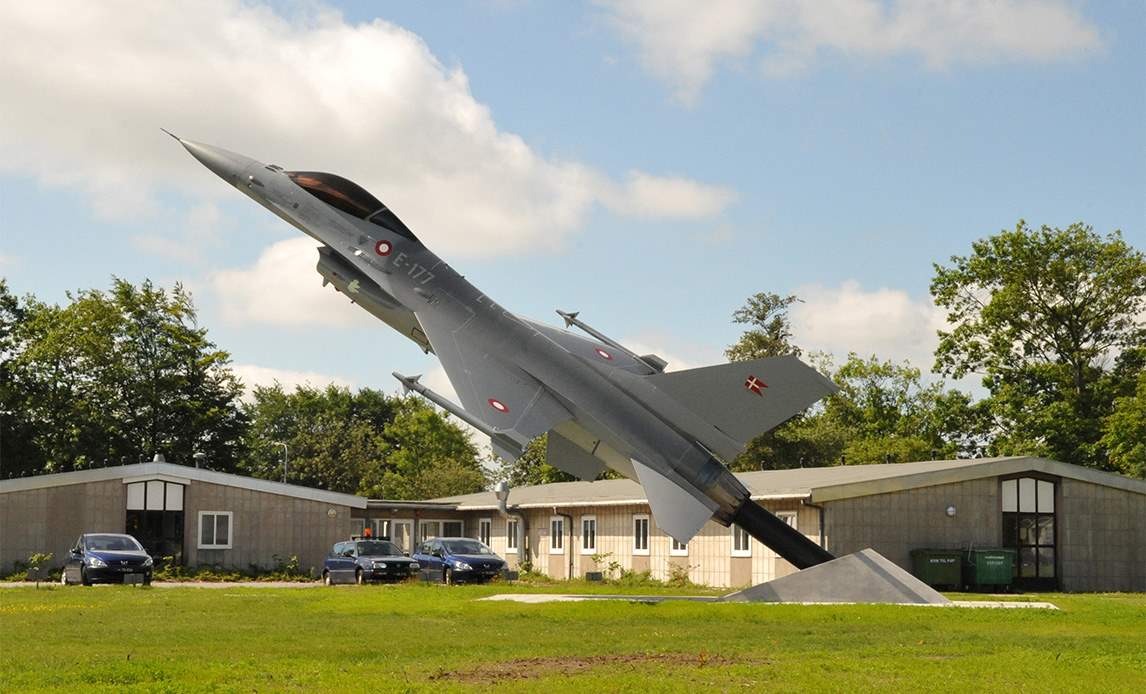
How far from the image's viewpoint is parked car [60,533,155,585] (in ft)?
105

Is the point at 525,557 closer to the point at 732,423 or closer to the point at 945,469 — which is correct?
the point at 945,469

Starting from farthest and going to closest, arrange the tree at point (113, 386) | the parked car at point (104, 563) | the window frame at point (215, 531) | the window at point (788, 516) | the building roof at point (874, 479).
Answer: the tree at point (113, 386), the window frame at point (215, 531), the window at point (788, 516), the building roof at point (874, 479), the parked car at point (104, 563)

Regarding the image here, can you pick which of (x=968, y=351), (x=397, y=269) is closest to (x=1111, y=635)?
(x=397, y=269)

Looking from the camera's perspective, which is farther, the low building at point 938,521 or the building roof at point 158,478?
the building roof at point 158,478

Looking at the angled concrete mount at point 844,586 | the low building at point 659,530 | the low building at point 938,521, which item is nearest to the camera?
the angled concrete mount at point 844,586

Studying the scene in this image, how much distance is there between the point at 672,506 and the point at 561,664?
8708mm

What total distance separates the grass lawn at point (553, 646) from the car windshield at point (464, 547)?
10.1 m

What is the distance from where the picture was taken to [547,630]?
18.5m

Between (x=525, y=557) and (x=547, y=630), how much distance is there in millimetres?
26432

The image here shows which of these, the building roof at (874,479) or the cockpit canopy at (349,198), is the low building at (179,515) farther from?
the cockpit canopy at (349,198)

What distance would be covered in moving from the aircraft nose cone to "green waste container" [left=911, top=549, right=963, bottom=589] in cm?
1897

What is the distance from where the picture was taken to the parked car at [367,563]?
111 feet

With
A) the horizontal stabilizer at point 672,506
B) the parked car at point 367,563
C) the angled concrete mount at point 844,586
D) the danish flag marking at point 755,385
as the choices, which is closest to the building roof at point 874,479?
the angled concrete mount at point 844,586

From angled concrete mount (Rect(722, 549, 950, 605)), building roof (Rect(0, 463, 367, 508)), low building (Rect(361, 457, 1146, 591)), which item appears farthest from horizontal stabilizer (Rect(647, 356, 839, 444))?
building roof (Rect(0, 463, 367, 508))
